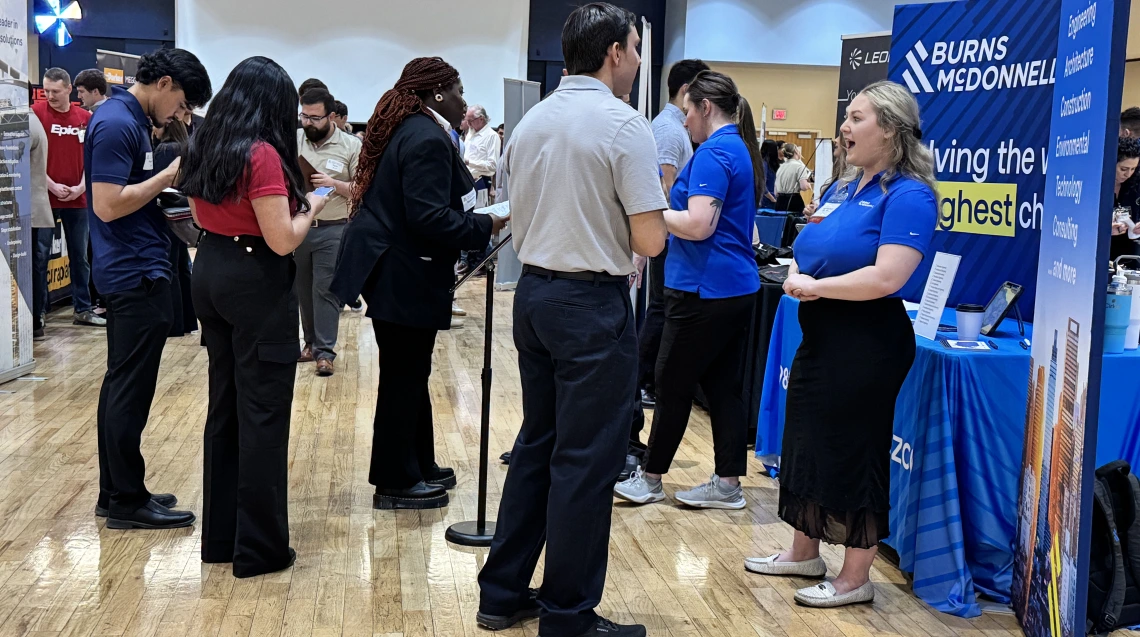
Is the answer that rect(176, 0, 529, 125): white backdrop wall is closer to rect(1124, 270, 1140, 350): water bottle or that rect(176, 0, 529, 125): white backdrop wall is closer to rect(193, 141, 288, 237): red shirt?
rect(193, 141, 288, 237): red shirt

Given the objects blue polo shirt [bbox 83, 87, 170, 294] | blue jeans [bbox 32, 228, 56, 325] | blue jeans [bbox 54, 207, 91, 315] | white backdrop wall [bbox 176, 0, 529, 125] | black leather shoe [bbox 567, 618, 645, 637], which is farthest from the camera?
white backdrop wall [bbox 176, 0, 529, 125]

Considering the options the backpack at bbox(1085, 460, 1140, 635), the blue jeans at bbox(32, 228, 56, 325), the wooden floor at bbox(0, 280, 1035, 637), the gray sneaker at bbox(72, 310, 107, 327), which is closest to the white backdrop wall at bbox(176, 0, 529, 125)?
the gray sneaker at bbox(72, 310, 107, 327)

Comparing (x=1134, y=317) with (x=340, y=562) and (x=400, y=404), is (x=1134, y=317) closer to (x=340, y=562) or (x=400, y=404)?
(x=400, y=404)

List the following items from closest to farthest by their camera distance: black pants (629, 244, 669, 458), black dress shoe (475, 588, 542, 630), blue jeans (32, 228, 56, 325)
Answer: black dress shoe (475, 588, 542, 630) < black pants (629, 244, 669, 458) < blue jeans (32, 228, 56, 325)

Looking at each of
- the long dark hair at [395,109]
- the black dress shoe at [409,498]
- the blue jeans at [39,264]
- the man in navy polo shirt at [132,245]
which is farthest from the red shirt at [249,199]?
the blue jeans at [39,264]

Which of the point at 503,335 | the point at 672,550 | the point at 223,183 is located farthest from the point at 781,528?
the point at 503,335

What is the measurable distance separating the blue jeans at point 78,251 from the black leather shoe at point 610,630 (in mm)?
5908

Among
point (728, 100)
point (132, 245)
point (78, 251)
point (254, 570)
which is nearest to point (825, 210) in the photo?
point (728, 100)

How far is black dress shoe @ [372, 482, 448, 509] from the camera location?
360 centimetres

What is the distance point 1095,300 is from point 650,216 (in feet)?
3.30

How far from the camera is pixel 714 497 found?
3.71m

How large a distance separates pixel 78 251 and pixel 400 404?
4800mm

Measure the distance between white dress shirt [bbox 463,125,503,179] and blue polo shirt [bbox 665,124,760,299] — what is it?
248 inches

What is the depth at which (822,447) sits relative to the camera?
2.74 metres
